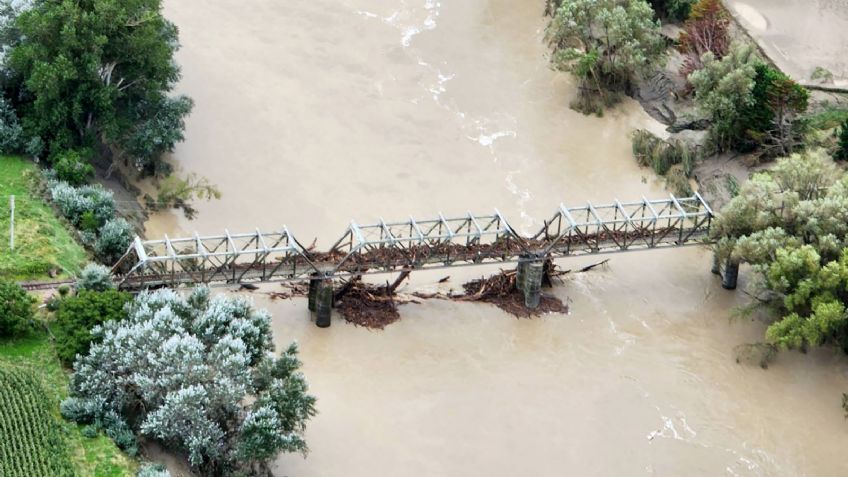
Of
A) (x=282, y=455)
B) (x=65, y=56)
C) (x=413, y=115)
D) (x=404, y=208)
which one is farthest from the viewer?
(x=413, y=115)

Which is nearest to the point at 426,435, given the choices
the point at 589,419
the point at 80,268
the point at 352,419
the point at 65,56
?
the point at 352,419

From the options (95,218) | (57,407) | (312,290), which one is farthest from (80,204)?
(57,407)

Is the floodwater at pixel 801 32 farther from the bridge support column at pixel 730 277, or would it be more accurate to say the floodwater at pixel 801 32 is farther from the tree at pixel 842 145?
the bridge support column at pixel 730 277

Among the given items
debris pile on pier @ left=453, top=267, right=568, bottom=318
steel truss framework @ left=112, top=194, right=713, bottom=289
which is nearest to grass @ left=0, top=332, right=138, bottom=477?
steel truss framework @ left=112, top=194, right=713, bottom=289

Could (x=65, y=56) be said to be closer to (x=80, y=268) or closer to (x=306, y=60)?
(x=80, y=268)

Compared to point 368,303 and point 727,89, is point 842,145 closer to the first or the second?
point 727,89

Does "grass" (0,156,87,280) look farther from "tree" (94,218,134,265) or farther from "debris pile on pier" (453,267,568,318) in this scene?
"debris pile on pier" (453,267,568,318)

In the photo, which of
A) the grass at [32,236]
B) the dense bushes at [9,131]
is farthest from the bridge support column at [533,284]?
the dense bushes at [9,131]
